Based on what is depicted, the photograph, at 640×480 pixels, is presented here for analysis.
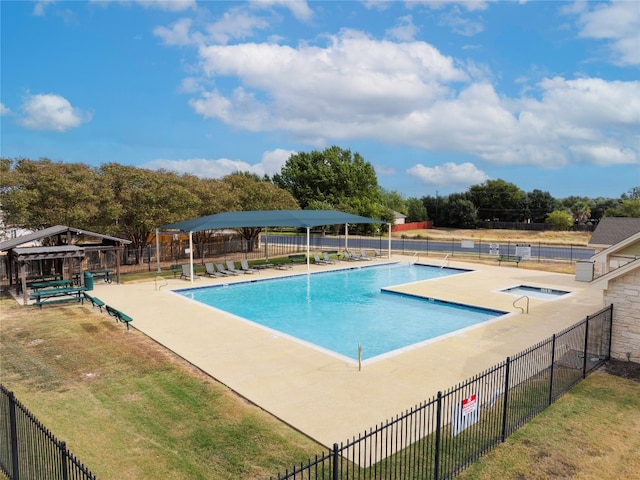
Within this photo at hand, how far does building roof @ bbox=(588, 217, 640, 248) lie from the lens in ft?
78.1

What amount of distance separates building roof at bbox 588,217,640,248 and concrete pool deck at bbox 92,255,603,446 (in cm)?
592

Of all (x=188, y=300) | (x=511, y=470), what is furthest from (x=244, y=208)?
(x=511, y=470)

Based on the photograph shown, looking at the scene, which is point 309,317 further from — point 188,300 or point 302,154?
point 302,154

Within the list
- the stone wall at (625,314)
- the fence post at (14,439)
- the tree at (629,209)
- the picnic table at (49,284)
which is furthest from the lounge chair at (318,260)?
the tree at (629,209)

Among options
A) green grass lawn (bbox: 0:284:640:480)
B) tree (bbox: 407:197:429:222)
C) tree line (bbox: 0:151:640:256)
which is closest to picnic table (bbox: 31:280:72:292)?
tree line (bbox: 0:151:640:256)

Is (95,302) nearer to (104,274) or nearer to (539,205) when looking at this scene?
(104,274)

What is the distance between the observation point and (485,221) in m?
80.8

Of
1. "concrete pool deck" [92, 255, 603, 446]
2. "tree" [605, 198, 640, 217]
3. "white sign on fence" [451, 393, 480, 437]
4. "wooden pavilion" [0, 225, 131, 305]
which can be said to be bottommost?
"concrete pool deck" [92, 255, 603, 446]

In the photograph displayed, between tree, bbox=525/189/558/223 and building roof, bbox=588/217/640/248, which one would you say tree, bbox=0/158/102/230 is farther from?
tree, bbox=525/189/558/223

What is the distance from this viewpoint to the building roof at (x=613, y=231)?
23812 millimetres

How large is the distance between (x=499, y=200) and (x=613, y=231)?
60936mm

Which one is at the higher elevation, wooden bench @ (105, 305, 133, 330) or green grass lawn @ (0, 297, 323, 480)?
wooden bench @ (105, 305, 133, 330)

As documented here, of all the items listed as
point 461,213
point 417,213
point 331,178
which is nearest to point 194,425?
point 331,178

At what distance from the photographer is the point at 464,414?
21.9 ft
